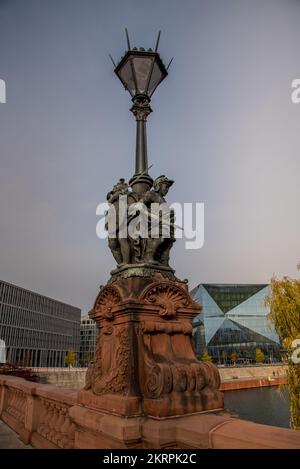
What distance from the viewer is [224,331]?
77500 millimetres

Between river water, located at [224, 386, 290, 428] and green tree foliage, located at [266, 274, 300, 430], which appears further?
river water, located at [224, 386, 290, 428]

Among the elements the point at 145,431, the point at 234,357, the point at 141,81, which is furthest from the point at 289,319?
the point at 234,357

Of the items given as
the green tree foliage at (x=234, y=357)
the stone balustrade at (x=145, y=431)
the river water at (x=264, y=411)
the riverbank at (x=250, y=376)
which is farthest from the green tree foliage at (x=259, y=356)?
the stone balustrade at (x=145, y=431)

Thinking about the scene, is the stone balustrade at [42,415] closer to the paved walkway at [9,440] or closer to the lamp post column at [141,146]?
the paved walkway at [9,440]

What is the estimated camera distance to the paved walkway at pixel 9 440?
15.7ft

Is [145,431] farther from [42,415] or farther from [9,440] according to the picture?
[9,440]

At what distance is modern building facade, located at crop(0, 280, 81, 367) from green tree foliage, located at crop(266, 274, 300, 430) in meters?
64.2

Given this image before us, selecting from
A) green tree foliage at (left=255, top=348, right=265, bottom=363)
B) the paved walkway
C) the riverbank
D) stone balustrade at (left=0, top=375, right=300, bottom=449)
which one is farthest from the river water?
green tree foliage at (left=255, top=348, right=265, bottom=363)

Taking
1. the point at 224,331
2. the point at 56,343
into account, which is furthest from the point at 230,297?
the point at 56,343

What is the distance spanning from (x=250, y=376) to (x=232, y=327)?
17.2 m

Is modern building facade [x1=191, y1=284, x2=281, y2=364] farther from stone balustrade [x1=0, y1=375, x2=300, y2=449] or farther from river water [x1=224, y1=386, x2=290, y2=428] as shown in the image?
stone balustrade [x1=0, y1=375, x2=300, y2=449]

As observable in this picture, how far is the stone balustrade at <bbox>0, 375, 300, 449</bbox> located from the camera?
6.82 feet
